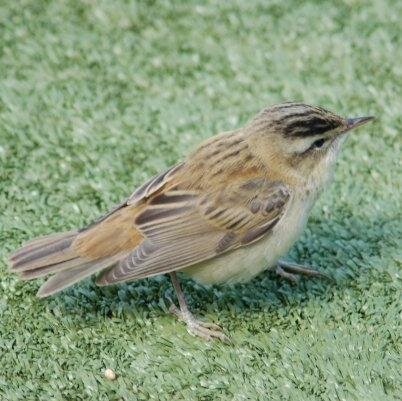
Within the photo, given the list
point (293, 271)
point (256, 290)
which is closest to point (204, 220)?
point (256, 290)

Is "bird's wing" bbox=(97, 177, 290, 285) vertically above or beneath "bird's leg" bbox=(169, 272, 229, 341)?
above

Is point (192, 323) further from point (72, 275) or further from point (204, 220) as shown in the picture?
point (72, 275)

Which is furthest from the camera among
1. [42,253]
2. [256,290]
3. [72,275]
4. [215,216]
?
[256,290]

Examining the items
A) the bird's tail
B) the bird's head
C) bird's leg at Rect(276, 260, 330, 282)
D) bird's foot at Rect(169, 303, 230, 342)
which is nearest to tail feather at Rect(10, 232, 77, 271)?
the bird's tail

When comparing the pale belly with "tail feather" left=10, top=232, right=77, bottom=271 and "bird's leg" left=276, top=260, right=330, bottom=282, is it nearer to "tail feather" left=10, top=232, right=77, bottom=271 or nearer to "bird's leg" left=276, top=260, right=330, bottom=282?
"bird's leg" left=276, top=260, right=330, bottom=282

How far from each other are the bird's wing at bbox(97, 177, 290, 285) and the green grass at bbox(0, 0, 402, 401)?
20.6 inches

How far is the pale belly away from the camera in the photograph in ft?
18.8

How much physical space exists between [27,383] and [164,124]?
269 centimetres

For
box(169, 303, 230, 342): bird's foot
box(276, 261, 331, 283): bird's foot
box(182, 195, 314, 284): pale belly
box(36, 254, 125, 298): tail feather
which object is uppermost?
box(36, 254, 125, 298): tail feather

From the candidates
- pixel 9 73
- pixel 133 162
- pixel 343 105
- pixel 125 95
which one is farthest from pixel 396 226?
pixel 9 73

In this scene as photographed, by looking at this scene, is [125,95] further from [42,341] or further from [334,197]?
[42,341]

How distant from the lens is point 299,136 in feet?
19.2

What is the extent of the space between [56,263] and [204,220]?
0.85m

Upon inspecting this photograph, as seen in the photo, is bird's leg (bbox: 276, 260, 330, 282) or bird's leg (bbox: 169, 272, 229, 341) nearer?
bird's leg (bbox: 169, 272, 229, 341)
